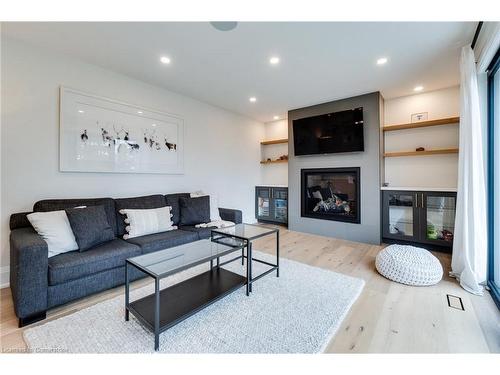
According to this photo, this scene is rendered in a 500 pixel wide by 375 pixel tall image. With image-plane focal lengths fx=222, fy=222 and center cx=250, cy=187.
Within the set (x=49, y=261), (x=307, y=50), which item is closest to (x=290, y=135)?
(x=307, y=50)

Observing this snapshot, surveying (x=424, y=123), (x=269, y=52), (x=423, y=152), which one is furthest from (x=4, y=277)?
(x=424, y=123)

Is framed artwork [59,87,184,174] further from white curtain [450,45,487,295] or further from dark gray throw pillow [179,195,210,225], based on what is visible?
white curtain [450,45,487,295]

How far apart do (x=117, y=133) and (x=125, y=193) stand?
79 cm

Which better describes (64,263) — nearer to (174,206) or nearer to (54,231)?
(54,231)

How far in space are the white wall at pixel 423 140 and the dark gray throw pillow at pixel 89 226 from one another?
4272 mm

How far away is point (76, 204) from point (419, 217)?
4.49 m

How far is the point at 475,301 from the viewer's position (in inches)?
75.9

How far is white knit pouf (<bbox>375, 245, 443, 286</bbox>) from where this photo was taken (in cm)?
218

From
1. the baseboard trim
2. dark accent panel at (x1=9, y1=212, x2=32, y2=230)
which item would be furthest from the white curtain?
the baseboard trim

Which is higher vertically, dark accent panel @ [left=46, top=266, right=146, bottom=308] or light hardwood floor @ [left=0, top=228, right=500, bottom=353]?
dark accent panel @ [left=46, top=266, right=146, bottom=308]

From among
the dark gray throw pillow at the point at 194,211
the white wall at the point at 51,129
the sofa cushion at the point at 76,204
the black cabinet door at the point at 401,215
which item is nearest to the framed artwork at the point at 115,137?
the white wall at the point at 51,129

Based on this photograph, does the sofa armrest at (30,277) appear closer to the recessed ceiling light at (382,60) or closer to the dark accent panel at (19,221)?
the dark accent panel at (19,221)

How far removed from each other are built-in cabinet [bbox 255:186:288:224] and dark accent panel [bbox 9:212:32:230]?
12.6 ft
